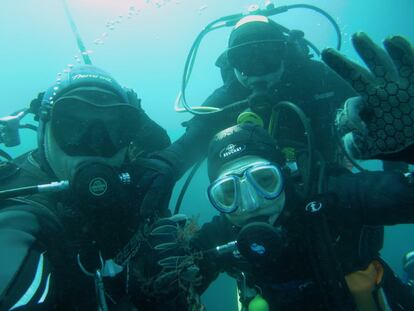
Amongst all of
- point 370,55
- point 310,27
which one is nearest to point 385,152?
point 370,55

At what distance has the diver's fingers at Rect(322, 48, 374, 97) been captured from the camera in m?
1.91

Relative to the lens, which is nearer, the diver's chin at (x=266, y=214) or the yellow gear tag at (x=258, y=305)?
the diver's chin at (x=266, y=214)

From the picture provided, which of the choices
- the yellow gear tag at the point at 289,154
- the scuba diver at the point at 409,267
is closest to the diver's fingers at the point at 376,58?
the yellow gear tag at the point at 289,154

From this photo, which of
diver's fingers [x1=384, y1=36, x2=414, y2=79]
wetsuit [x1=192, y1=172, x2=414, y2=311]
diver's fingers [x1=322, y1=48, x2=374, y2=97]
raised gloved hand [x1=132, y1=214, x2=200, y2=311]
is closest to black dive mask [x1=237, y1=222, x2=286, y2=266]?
wetsuit [x1=192, y1=172, x2=414, y2=311]

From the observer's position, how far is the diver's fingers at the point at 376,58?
1829 mm

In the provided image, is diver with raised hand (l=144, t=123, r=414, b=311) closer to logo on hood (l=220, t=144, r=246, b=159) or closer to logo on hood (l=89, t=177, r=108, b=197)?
logo on hood (l=220, t=144, r=246, b=159)

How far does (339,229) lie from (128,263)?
2153 millimetres

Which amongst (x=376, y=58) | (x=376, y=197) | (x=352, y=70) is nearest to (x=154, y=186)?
(x=376, y=197)

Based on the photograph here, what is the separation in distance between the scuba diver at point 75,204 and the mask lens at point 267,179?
111 cm

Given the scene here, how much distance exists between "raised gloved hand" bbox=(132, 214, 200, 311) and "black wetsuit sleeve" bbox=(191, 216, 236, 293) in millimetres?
434

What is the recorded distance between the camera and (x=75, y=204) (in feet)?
8.68

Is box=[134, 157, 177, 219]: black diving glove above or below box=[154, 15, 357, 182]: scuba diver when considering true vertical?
below

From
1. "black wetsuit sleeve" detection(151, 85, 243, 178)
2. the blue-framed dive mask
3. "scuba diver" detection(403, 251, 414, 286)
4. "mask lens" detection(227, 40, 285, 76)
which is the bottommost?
"scuba diver" detection(403, 251, 414, 286)

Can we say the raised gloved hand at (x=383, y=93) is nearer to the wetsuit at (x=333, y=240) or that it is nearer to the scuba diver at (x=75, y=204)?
the wetsuit at (x=333, y=240)
